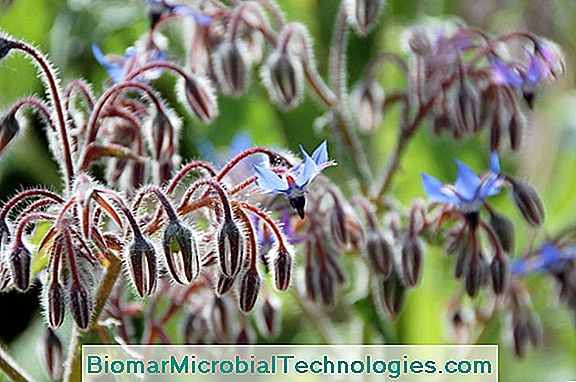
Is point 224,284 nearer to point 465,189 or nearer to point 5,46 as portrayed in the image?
point 5,46

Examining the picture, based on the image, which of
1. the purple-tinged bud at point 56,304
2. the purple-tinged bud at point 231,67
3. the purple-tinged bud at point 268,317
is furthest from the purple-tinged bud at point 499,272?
the purple-tinged bud at point 56,304

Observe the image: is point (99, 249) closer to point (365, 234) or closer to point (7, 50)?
point (7, 50)

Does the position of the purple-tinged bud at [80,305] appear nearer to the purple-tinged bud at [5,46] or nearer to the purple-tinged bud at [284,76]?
the purple-tinged bud at [5,46]

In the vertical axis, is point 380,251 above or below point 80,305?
above

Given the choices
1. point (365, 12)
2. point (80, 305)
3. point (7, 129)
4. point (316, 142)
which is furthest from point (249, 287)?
point (316, 142)

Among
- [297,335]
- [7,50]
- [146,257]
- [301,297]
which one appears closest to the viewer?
[146,257]

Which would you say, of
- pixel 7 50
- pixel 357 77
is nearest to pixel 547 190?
pixel 357 77
